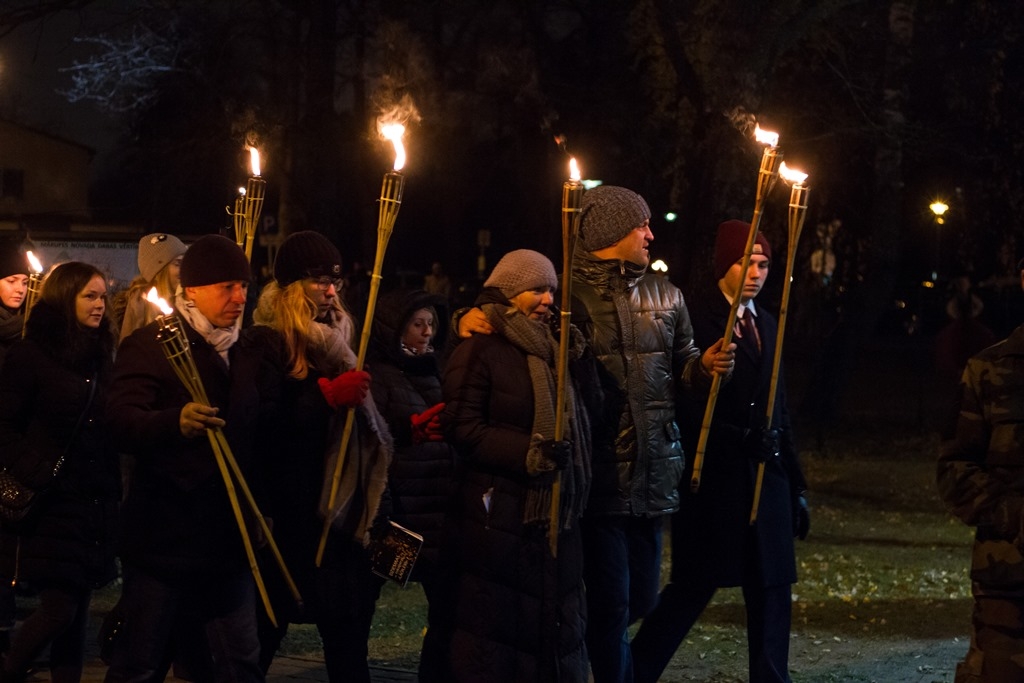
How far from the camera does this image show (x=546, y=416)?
231 inches

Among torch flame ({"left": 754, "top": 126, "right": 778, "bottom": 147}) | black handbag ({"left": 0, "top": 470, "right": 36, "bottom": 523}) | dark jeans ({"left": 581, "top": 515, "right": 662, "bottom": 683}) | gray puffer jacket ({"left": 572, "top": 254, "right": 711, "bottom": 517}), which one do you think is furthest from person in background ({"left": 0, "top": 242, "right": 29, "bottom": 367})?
torch flame ({"left": 754, "top": 126, "right": 778, "bottom": 147})

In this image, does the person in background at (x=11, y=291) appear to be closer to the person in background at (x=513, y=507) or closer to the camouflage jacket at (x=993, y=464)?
the person in background at (x=513, y=507)

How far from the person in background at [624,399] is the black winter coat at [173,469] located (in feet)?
4.89

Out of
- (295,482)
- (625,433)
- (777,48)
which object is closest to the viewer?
(295,482)

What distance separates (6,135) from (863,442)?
2279cm

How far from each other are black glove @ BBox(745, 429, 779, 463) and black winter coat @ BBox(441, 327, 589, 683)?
0.97 meters

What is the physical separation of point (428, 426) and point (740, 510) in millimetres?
1340

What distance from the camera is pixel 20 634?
642 cm

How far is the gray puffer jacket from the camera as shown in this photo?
629 centimetres

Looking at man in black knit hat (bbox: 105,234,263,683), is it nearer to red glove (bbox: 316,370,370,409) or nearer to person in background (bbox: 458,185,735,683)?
red glove (bbox: 316,370,370,409)

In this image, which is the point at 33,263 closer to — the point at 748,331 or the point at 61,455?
the point at 61,455

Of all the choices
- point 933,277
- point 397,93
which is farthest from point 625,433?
point 933,277

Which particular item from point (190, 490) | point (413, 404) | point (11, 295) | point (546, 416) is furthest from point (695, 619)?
point (11, 295)

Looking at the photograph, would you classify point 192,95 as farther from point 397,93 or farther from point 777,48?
point 777,48
